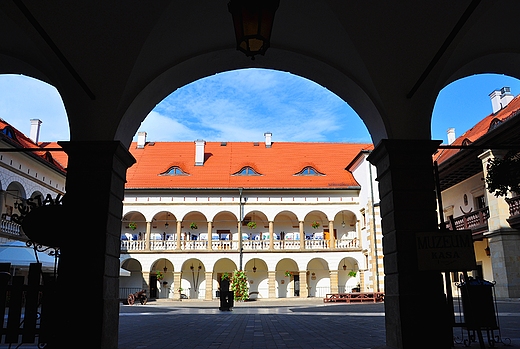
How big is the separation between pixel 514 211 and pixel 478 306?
14.6 m

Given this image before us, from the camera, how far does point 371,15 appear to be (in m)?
6.65

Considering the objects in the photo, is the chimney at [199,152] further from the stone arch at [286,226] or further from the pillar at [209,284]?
the pillar at [209,284]

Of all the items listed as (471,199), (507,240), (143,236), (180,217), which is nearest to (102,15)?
(507,240)

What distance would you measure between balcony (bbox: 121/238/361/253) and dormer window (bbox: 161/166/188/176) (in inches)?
203

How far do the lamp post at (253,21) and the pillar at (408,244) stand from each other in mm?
3502

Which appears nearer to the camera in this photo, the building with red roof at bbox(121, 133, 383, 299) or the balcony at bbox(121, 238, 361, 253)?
the building with red roof at bbox(121, 133, 383, 299)

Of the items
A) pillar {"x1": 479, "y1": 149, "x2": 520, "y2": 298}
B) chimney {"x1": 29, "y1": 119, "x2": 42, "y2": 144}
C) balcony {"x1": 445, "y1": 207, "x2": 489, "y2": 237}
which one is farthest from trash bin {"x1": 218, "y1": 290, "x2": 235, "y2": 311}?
chimney {"x1": 29, "y1": 119, "x2": 42, "y2": 144}

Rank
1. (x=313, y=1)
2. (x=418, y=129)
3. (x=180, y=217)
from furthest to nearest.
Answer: (x=180, y=217) → (x=418, y=129) → (x=313, y=1)

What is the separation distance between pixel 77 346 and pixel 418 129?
577cm

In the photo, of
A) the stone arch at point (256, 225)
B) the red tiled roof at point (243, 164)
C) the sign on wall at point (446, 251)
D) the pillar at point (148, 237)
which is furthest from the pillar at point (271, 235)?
the sign on wall at point (446, 251)

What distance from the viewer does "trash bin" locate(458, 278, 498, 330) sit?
6722mm

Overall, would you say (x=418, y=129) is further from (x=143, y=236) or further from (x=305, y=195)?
(x=143, y=236)

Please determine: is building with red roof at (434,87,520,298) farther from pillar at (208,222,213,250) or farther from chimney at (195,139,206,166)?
chimney at (195,139,206,166)

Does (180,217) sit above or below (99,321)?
above
